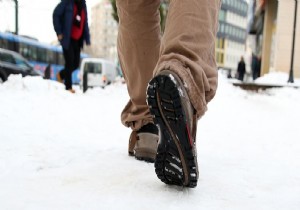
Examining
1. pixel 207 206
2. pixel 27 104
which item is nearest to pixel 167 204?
pixel 207 206

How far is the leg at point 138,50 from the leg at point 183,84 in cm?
39

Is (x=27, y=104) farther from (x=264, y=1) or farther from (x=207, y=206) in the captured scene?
(x=264, y=1)

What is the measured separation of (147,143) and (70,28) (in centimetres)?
488

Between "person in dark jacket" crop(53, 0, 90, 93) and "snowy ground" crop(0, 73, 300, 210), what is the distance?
3.16m

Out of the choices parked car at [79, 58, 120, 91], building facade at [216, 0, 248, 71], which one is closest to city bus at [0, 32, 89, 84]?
parked car at [79, 58, 120, 91]

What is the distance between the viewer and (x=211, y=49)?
1236 millimetres

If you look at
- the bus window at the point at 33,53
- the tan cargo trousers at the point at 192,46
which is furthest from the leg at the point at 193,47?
the bus window at the point at 33,53

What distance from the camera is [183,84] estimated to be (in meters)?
1.07

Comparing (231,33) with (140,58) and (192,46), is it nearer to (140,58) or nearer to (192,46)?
(140,58)

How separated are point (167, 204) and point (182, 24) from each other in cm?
57

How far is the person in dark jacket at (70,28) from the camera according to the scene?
6043mm

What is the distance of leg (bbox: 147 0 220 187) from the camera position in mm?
1044

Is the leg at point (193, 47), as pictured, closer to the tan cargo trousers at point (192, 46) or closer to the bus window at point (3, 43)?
the tan cargo trousers at point (192, 46)

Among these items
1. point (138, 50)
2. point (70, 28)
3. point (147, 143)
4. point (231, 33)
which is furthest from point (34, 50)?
point (231, 33)
